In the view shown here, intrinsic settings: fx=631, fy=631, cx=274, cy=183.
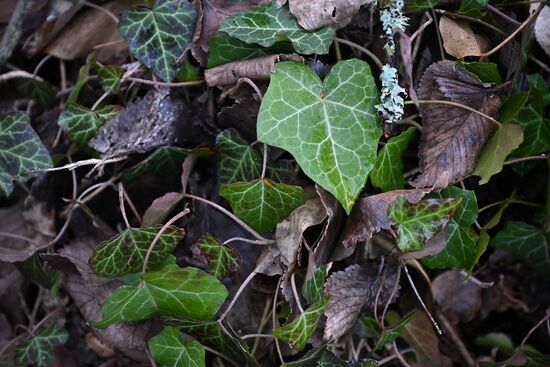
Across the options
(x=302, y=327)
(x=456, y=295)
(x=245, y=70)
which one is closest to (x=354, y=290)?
(x=302, y=327)

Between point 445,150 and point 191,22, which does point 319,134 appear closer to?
point 445,150

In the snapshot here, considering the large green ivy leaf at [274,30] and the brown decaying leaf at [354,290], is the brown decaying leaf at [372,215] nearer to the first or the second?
the brown decaying leaf at [354,290]

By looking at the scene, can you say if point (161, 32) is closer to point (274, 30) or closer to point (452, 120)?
point (274, 30)

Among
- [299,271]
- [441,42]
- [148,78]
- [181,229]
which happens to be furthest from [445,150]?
[148,78]

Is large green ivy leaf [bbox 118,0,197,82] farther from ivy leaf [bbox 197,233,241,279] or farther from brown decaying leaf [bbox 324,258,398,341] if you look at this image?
brown decaying leaf [bbox 324,258,398,341]

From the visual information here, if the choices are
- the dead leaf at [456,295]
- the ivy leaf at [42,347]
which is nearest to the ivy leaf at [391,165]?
the dead leaf at [456,295]
